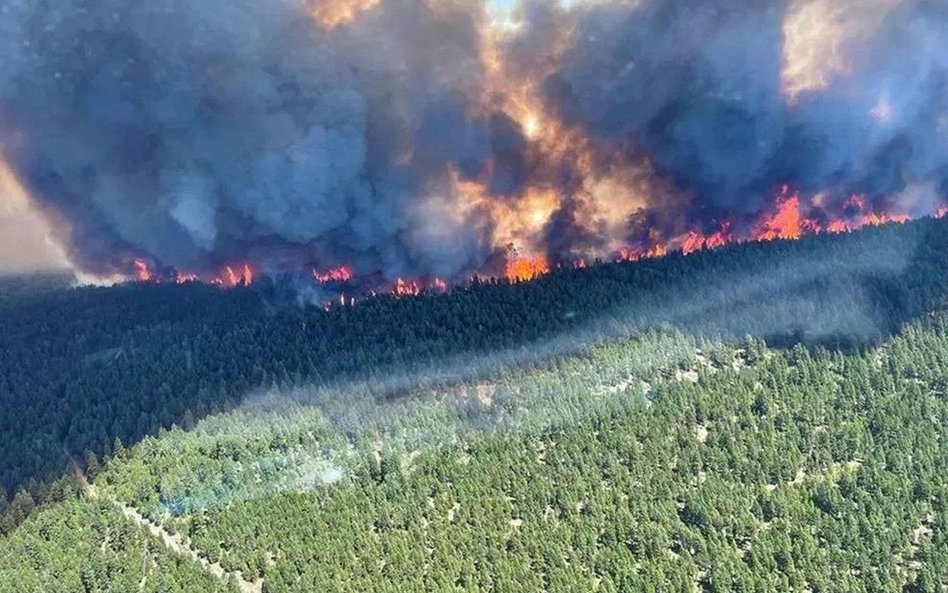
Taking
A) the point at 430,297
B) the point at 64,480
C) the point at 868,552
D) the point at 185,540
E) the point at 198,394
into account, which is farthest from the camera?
the point at 430,297

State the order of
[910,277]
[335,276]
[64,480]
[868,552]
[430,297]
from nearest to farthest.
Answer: [868,552] → [64,480] → [910,277] → [430,297] → [335,276]

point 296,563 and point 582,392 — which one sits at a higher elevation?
point 582,392

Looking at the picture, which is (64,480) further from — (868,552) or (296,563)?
(868,552)

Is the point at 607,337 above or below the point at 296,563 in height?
above

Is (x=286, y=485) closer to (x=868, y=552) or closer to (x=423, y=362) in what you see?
(x=423, y=362)

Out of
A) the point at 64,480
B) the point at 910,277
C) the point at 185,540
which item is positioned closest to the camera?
the point at 185,540

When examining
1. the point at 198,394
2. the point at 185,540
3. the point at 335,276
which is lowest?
the point at 185,540

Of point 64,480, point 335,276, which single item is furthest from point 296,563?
point 335,276

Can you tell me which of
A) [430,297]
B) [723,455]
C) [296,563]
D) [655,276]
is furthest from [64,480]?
[655,276]

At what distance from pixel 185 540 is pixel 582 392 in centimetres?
4342

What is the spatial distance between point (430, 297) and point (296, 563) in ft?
194

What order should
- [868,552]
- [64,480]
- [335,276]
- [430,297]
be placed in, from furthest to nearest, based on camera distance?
[335,276] < [430,297] < [64,480] < [868,552]

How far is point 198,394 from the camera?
136125mm

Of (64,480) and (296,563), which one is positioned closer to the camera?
(296,563)
